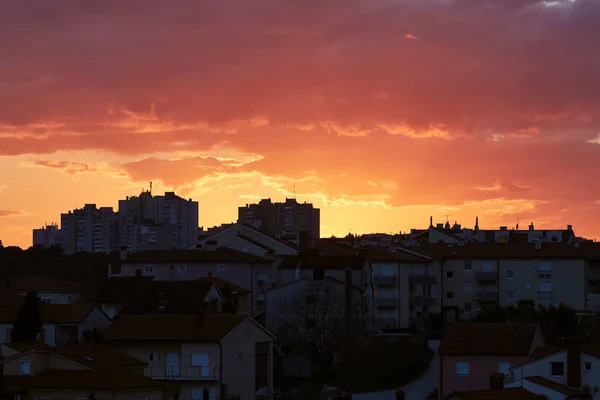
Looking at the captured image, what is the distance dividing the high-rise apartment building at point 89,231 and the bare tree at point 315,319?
9394 cm

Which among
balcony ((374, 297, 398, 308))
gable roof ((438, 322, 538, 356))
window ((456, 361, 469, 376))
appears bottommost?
window ((456, 361, 469, 376))

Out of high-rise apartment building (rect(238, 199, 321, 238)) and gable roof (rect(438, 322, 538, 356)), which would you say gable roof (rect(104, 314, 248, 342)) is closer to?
gable roof (rect(438, 322, 538, 356))

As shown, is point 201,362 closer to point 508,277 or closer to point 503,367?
point 503,367

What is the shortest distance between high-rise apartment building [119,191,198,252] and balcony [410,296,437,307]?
62.2m

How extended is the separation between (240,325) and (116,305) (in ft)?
65.0

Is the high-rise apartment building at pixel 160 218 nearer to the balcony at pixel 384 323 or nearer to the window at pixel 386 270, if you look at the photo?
the window at pixel 386 270

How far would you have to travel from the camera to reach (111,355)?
53.2 m

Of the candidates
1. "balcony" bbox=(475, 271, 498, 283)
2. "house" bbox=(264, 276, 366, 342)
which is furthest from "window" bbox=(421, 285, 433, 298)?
"house" bbox=(264, 276, 366, 342)

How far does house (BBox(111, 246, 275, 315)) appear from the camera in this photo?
89.8m

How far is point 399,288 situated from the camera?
91125mm

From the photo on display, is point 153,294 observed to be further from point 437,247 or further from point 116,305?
point 437,247

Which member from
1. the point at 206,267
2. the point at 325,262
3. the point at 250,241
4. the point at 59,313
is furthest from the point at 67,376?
the point at 250,241

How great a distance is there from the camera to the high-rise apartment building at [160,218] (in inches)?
6225

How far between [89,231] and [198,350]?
11887 centimetres
